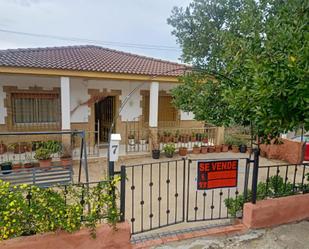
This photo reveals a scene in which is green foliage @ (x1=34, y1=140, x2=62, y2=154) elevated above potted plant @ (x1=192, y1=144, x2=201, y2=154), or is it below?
above

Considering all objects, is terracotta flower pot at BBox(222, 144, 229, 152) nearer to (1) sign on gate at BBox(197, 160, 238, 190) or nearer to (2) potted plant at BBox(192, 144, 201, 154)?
(2) potted plant at BBox(192, 144, 201, 154)

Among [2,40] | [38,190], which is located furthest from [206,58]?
[2,40]

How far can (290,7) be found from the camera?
2.94m

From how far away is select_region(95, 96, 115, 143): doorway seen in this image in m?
10.8

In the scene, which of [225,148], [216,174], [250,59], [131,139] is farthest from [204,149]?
[250,59]

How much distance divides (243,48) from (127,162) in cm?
638

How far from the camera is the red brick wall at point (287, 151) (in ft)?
30.0

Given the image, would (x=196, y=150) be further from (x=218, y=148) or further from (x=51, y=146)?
(x=51, y=146)

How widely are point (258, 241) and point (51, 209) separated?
2797 mm

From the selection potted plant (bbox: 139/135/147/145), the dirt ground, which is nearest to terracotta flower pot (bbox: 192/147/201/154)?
potted plant (bbox: 139/135/147/145)

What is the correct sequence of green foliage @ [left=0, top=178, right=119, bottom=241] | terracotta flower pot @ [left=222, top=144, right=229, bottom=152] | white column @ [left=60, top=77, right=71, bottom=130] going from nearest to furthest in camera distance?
green foliage @ [left=0, top=178, right=119, bottom=241] < white column @ [left=60, top=77, right=71, bottom=130] < terracotta flower pot @ [left=222, top=144, right=229, bottom=152]

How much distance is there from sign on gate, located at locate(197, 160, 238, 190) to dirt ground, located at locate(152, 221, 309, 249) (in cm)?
74

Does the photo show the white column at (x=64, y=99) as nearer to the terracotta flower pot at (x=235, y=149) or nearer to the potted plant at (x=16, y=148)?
the potted plant at (x=16, y=148)

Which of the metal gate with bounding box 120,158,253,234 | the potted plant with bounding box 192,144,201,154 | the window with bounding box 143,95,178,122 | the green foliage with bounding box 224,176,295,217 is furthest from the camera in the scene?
the window with bounding box 143,95,178,122
